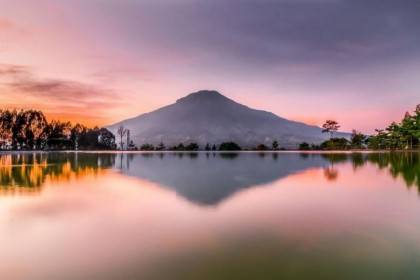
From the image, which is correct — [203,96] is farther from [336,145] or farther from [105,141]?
[336,145]

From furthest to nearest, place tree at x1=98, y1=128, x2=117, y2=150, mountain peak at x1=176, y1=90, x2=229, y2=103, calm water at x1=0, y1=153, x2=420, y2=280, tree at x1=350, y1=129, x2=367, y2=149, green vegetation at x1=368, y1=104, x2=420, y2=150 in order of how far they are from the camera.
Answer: mountain peak at x1=176, y1=90, x2=229, y2=103
tree at x1=98, y1=128, x2=117, y2=150
tree at x1=350, y1=129, x2=367, y2=149
green vegetation at x1=368, y1=104, x2=420, y2=150
calm water at x1=0, y1=153, x2=420, y2=280

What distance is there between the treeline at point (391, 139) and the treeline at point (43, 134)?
3757 centimetres

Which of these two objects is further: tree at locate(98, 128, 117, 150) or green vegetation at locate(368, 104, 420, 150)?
tree at locate(98, 128, 117, 150)

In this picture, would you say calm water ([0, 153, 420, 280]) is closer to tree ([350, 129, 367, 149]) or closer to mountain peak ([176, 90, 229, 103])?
tree ([350, 129, 367, 149])

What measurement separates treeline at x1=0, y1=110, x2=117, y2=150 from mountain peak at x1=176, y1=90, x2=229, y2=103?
11506 cm

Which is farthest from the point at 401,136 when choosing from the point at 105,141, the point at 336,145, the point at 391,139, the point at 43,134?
the point at 43,134

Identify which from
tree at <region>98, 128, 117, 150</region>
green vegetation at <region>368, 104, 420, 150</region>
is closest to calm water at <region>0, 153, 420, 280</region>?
green vegetation at <region>368, 104, 420, 150</region>

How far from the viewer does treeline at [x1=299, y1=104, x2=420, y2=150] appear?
4797 cm

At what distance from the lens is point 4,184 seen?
11867 millimetres

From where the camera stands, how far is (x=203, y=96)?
18850 cm

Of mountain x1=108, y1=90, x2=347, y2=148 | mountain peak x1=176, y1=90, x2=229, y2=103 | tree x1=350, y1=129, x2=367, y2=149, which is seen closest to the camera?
tree x1=350, y1=129, x2=367, y2=149

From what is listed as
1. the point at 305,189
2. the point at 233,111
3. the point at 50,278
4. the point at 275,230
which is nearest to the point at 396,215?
the point at 275,230

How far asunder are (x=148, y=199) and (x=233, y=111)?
158802 mm

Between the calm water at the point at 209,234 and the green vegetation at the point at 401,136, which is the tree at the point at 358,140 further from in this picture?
the calm water at the point at 209,234
